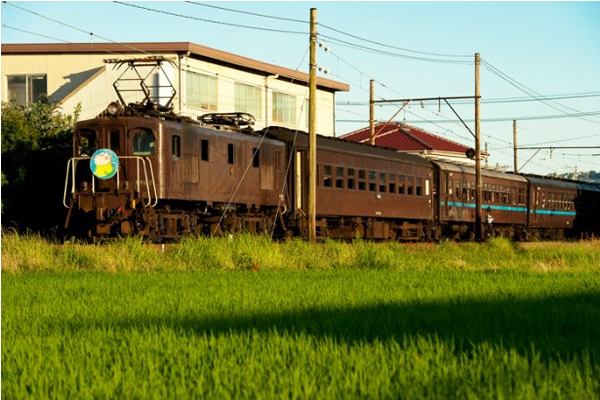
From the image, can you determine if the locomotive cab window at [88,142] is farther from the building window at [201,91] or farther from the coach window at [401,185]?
the building window at [201,91]

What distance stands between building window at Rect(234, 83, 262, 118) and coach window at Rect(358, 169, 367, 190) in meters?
13.3

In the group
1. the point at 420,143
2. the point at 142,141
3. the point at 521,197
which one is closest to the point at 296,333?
the point at 142,141

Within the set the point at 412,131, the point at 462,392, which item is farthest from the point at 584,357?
the point at 412,131

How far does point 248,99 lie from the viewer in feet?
160

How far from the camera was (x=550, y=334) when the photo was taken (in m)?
9.64

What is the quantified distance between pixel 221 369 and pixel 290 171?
2450 centimetres

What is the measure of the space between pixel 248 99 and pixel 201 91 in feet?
14.1

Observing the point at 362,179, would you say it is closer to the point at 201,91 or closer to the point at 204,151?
the point at 204,151

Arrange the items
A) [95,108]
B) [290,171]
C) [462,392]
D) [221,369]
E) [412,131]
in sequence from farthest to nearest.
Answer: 1. [412,131]
2. [95,108]
3. [290,171]
4. [221,369]
5. [462,392]

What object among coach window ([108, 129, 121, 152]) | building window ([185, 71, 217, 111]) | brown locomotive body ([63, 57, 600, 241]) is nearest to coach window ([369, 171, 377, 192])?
brown locomotive body ([63, 57, 600, 241])

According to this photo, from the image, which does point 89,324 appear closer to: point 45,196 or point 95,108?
point 45,196

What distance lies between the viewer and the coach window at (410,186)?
3918cm

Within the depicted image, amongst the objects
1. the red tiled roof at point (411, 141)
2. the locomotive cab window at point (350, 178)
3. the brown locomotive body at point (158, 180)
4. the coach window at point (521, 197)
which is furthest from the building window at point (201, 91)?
the red tiled roof at point (411, 141)

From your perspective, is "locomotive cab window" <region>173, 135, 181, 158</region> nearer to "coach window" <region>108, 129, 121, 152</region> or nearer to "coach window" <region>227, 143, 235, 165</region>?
"coach window" <region>108, 129, 121, 152</region>
